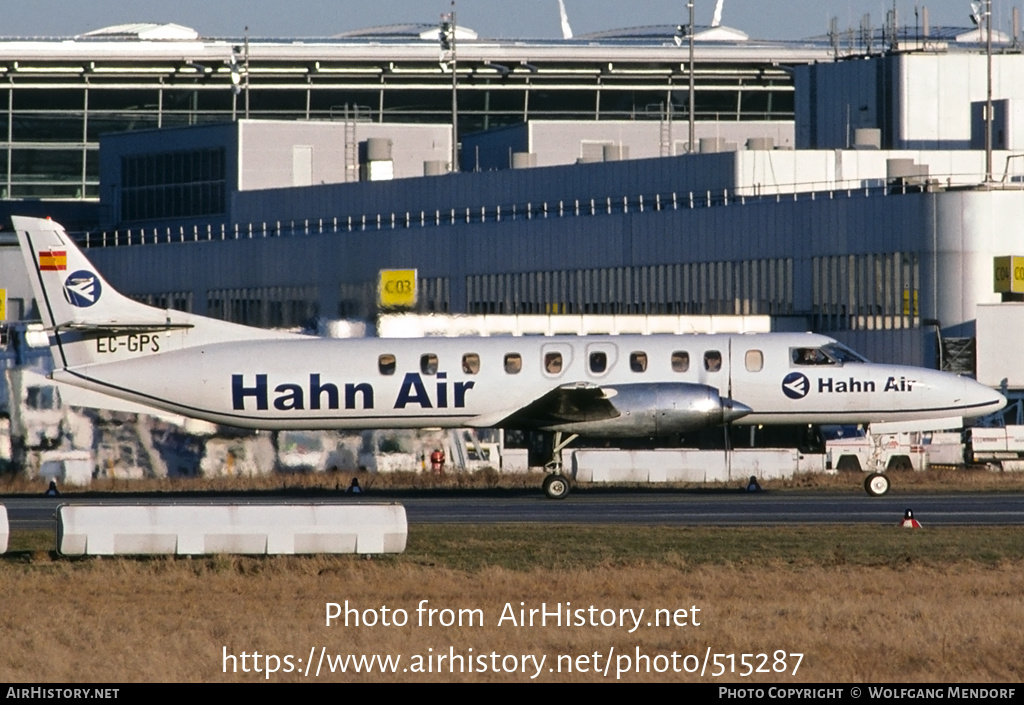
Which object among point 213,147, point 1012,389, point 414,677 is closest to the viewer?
point 414,677

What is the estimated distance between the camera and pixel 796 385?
120 feet

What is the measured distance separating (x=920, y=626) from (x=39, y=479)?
97.9 ft

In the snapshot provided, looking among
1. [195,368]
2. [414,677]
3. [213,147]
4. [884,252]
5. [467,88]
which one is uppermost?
[467,88]

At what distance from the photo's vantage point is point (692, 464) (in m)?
41.0

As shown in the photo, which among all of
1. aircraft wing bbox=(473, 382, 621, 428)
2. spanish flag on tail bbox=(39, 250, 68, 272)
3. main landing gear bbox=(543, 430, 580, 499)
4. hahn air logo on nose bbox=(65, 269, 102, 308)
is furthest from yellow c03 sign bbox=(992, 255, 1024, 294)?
spanish flag on tail bbox=(39, 250, 68, 272)

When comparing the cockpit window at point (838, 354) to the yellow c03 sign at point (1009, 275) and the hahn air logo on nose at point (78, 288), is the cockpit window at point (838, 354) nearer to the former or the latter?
the hahn air logo on nose at point (78, 288)

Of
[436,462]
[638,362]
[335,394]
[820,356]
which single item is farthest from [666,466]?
[335,394]

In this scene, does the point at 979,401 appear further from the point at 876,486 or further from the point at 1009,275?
the point at 1009,275

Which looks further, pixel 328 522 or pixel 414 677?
pixel 328 522

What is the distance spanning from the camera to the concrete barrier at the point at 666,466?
40.6 metres

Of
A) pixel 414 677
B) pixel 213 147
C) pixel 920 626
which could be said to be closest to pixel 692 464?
pixel 920 626

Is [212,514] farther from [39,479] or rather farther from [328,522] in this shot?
[39,479]

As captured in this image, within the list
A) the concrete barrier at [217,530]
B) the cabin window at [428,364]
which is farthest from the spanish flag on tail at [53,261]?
the concrete barrier at [217,530]

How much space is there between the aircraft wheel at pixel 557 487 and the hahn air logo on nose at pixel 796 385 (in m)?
5.16
